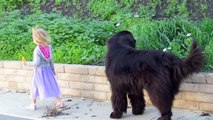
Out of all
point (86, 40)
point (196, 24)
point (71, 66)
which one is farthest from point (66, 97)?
point (196, 24)

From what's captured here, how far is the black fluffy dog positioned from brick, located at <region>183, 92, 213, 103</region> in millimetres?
550

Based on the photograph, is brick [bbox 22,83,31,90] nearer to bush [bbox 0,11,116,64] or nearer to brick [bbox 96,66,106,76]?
bush [bbox 0,11,116,64]

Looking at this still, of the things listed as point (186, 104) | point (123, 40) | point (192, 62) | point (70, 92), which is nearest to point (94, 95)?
point (70, 92)

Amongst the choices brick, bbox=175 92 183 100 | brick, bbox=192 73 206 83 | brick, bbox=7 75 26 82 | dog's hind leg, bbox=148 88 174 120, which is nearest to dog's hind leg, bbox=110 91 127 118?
dog's hind leg, bbox=148 88 174 120

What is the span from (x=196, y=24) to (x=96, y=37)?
6.35 ft

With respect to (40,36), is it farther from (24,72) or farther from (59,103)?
(24,72)

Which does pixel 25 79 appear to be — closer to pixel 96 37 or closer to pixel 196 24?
pixel 96 37

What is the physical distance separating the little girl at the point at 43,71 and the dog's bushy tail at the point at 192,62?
2.29 m

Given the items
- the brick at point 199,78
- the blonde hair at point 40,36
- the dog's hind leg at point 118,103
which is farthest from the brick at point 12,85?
the brick at point 199,78

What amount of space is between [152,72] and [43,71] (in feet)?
6.83

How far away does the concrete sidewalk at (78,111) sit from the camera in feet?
21.2

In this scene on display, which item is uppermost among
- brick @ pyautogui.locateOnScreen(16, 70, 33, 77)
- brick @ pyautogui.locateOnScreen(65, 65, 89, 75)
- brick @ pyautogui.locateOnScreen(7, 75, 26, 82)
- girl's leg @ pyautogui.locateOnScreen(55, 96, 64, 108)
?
brick @ pyautogui.locateOnScreen(65, 65, 89, 75)

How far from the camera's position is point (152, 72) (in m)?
5.84

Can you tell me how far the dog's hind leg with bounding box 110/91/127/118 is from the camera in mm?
6270
